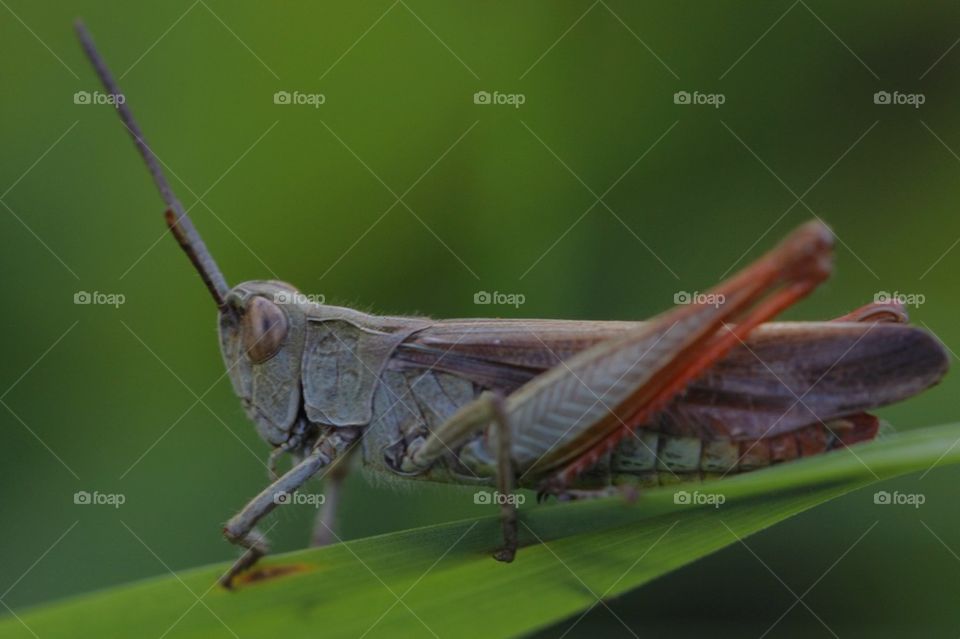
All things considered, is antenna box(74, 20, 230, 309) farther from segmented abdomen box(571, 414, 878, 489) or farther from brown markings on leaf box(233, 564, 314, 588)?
segmented abdomen box(571, 414, 878, 489)

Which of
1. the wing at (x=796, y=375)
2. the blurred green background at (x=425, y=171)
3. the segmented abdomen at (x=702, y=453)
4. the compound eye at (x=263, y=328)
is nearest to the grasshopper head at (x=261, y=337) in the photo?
the compound eye at (x=263, y=328)


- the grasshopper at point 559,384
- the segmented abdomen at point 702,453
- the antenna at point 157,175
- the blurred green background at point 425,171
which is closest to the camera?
the grasshopper at point 559,384

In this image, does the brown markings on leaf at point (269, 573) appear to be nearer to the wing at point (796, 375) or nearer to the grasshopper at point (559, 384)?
the grasshopper at point (559, 384)

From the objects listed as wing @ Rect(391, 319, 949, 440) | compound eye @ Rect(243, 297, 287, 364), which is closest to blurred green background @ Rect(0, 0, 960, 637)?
compound eye @ Rect(243, 297, 287, 364)

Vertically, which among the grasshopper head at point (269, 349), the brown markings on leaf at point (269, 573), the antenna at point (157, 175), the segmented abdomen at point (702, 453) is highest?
the antenna at point (157, 175)

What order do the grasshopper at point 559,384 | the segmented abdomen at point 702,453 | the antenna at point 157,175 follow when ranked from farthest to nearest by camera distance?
1. the antenna at point 157,175
2. the segmented abdomen at point 702,453
3. the grasshopper at point 559,384

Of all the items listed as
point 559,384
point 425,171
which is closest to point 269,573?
point 559,384

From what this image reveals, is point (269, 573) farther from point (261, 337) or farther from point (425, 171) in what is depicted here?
point (425, 171)
